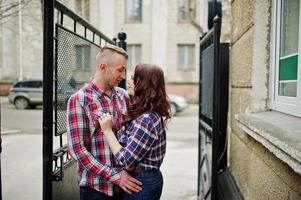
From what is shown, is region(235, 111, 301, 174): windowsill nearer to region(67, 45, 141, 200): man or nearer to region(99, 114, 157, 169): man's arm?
region(99, 114, 157, 169): man's arm

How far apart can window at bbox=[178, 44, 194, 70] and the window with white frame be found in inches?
699

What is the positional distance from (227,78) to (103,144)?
5.30ft

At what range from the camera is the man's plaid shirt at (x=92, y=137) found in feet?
5.86

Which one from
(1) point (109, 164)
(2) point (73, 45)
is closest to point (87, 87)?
(1) point (109, 164)

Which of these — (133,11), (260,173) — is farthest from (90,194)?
(133,11)

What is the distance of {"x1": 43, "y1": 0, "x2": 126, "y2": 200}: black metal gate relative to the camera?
74.4 inches

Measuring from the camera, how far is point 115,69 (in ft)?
6.13

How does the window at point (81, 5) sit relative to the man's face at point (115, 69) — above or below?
above

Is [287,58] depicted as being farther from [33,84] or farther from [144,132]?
[33,84]

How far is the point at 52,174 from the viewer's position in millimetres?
1965

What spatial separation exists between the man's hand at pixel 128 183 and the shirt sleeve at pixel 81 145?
25 mm

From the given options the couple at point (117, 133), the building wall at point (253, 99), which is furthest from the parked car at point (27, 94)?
the couple at point (117, 133)

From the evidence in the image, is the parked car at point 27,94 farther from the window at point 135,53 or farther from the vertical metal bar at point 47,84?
the vertical metal bar at point 47,84

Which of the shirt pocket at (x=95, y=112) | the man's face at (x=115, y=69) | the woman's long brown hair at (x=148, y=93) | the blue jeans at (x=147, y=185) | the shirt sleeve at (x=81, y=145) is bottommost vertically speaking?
the blue jeans at (x=147, y=185)
